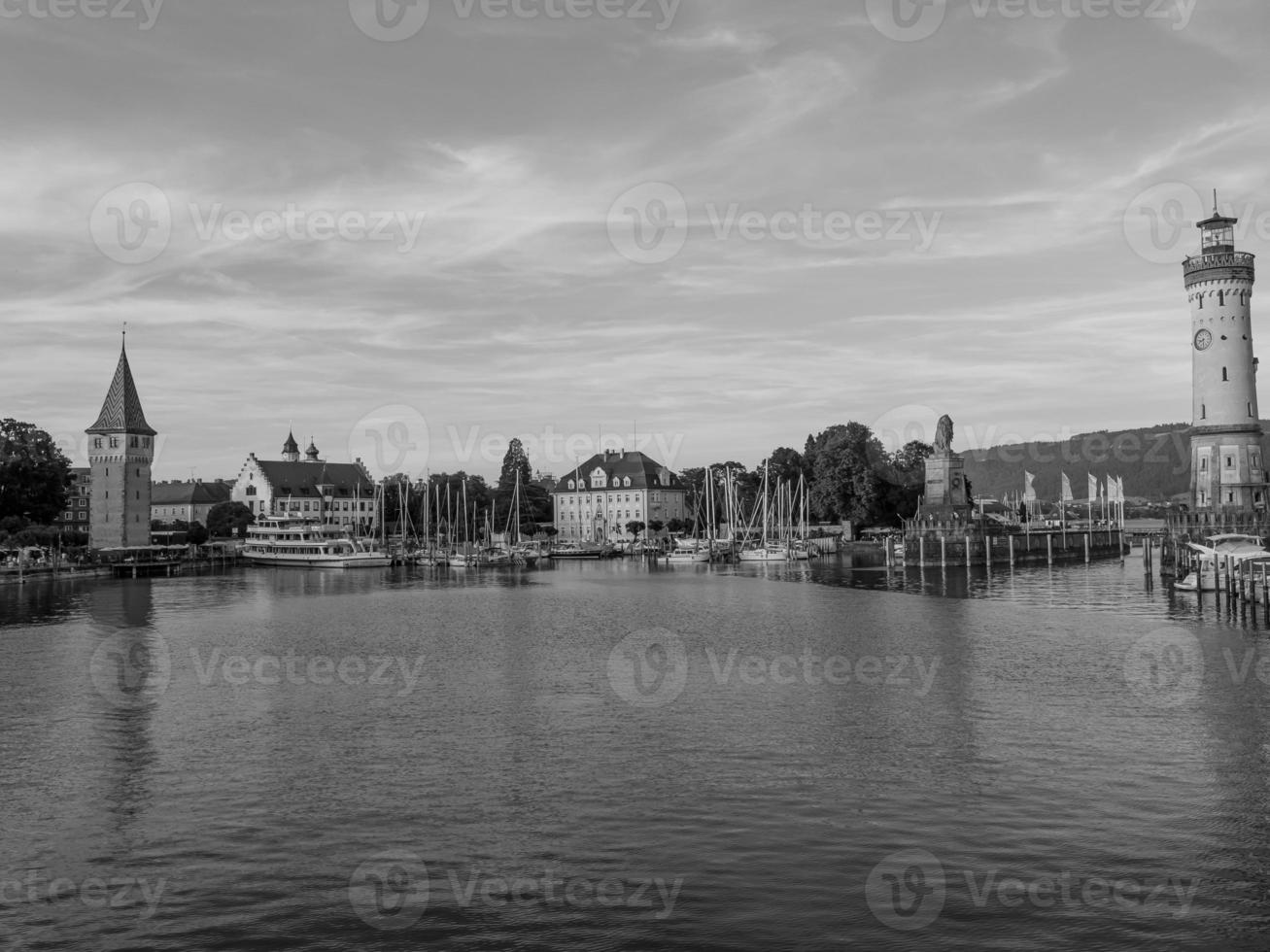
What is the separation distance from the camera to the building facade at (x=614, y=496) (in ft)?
585

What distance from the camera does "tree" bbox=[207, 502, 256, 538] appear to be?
167125 millimetres

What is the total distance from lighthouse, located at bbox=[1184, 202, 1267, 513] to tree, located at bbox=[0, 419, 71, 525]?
112 m

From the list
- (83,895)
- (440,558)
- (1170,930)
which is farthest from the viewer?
(440,558)

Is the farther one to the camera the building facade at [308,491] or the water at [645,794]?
the building facade at [308,491]

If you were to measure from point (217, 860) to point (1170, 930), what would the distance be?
15.9 meters

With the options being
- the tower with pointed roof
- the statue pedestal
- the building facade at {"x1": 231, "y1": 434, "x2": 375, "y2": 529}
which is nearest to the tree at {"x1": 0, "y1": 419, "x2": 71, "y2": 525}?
the tower with pointed roof

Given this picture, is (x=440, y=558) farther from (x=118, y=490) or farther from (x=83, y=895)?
(x=83, y=895)

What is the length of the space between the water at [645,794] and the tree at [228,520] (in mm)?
125172

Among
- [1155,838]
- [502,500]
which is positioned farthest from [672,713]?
[502,500]

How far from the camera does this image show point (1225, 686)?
32.7 metres

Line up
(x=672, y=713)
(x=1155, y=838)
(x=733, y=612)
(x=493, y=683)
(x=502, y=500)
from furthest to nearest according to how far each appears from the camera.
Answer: (x=502, y=500), (x=733, y=612), (x=493, y=683), (x=672, y=713), (x=1155, y=838)

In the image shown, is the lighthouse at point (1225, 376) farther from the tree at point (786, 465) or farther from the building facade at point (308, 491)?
the building facade at point (308, 491)

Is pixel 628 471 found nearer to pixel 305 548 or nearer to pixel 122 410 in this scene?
pixel 305 548

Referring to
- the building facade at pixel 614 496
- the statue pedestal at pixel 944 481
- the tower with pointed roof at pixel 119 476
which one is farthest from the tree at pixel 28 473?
the statue pedestal at pixel 944 481
